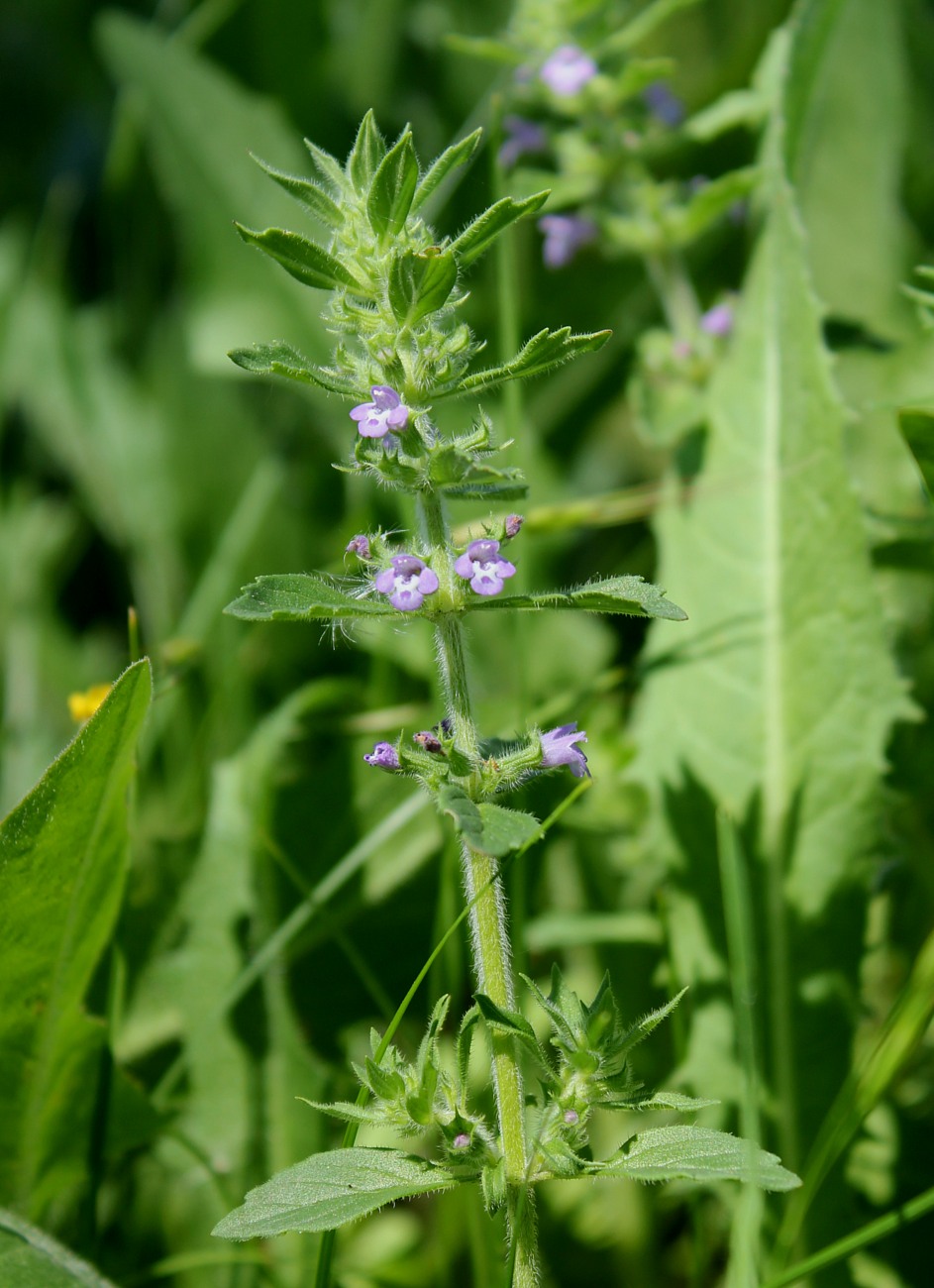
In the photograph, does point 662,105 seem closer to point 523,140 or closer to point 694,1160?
point 523,140

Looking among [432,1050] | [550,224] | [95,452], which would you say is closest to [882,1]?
[550,224]

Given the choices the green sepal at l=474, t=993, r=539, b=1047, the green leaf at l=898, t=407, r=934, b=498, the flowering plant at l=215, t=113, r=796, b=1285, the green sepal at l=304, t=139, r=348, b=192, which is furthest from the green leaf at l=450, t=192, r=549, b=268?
the green sepal at l=474, t=993, r=539, b=1047

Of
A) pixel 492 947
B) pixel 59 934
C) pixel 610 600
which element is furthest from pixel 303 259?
pixel 59 934

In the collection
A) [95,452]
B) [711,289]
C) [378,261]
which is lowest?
[378,261]

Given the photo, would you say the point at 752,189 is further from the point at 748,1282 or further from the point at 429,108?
the point at 748,1282

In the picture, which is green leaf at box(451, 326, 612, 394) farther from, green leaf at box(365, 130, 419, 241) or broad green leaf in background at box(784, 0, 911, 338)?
broad green leaf in background at box(784, 0, 911, 338)
